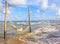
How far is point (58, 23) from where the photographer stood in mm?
2111

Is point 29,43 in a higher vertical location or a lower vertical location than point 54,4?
lower

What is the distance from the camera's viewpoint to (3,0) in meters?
2.06

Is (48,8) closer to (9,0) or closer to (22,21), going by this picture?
(22,21)

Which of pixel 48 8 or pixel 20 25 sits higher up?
pixel 48 8

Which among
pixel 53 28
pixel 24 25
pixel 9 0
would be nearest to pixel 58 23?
pixel 53 28

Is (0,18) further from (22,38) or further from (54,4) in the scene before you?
(54,4)

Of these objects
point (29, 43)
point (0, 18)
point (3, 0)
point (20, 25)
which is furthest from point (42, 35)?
point (3, 0)

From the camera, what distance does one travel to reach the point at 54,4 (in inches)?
83.6

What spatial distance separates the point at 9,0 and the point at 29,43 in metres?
0.84

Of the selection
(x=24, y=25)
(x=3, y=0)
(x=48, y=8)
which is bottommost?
(x=24, y=25)

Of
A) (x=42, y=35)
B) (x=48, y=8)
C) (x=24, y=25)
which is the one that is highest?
(x=48, y=8)

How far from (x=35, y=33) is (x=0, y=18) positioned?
2.19 feet

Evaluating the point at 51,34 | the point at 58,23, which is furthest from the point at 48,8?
the point at 51,34

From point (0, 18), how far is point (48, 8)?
87 cm
